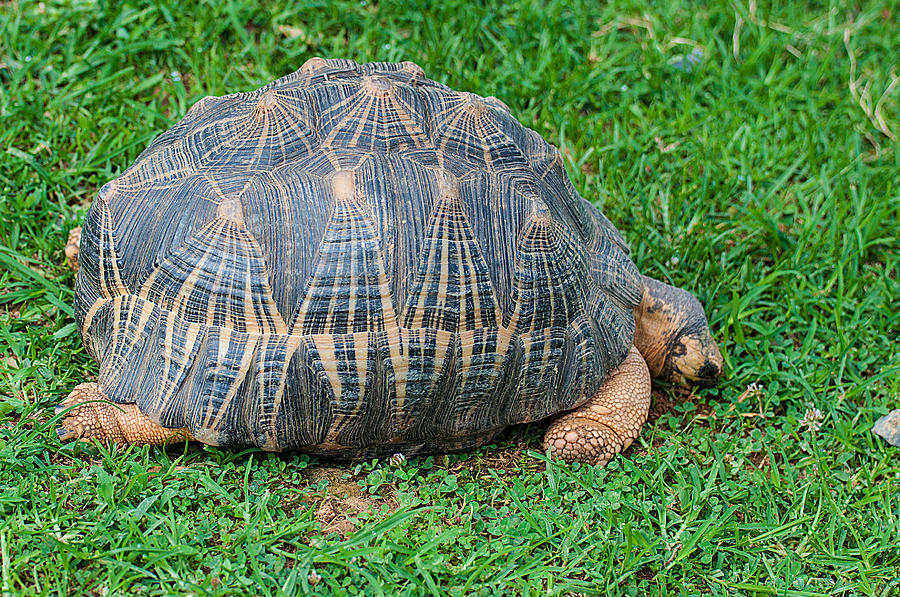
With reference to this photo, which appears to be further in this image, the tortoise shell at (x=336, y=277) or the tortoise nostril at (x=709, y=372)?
the tortoise nostril at (x=709, y=372)

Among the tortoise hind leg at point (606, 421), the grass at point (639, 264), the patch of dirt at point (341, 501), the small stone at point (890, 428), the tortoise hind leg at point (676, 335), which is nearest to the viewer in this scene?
the grass at point (639, 264)

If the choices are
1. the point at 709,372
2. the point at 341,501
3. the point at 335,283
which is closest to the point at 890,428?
the point at 709,372

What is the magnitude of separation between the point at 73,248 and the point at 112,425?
105 cm

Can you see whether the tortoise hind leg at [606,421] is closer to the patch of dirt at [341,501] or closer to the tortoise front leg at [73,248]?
the patch of dirt at [341,501]

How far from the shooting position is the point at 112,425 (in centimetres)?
314

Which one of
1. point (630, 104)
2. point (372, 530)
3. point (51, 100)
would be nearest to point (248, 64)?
point (51, 100)

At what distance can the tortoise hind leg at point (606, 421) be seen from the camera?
3465 millimetres

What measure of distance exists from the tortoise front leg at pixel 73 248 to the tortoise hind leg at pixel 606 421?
226 centimetres

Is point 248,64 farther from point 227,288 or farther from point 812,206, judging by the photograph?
point 812,206

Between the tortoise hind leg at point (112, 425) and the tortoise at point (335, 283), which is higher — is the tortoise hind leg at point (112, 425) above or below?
below

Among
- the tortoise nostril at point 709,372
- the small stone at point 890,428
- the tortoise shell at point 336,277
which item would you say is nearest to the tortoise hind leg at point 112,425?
the tortoise shell at point 336,277

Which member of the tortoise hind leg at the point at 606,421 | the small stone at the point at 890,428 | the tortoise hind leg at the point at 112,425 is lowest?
the small stone at the point at 890,428

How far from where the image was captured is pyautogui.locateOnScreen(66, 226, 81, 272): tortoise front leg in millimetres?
3793

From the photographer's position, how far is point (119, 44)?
16.0 ft
